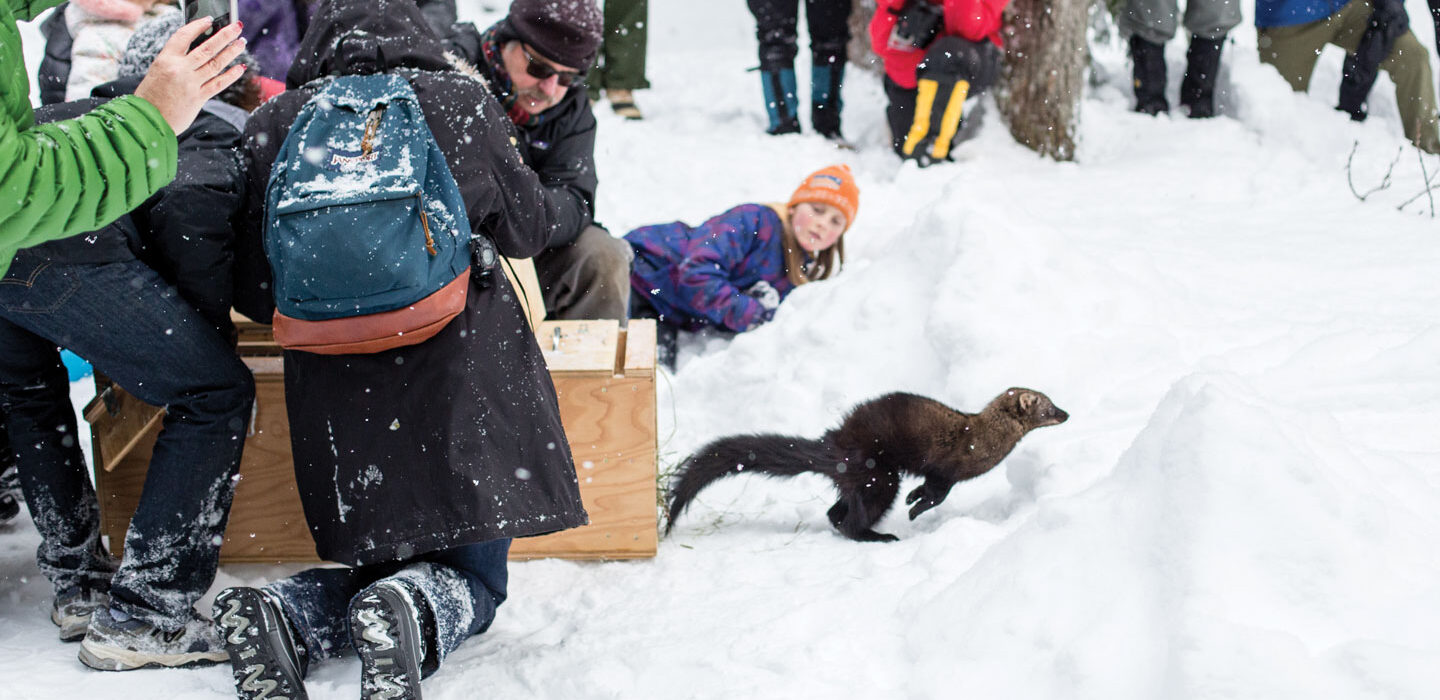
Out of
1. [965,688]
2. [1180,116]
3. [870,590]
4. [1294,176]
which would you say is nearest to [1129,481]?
[965,688]

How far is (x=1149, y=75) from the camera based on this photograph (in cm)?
832

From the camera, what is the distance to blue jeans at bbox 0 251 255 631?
2.23 m

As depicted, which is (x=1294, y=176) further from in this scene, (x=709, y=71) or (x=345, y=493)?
(x=345, y=493)

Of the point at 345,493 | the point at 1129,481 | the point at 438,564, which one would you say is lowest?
the point at 438,564

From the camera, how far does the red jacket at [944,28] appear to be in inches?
283

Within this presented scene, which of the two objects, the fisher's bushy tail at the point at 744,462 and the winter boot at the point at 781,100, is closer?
the fisher's bushy tail at the point at 744,462

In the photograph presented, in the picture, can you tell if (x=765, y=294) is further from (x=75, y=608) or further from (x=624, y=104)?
(x=624, y=104)

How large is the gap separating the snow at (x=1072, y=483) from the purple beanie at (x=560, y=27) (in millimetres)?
1385

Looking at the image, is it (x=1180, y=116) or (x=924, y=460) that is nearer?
(x=924, y=460)

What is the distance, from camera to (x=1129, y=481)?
7.07ft

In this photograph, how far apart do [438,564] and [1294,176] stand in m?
6.37

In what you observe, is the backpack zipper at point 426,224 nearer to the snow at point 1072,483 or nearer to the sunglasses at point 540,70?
the snow at point 1072,483

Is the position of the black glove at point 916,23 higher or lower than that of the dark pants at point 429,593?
higher

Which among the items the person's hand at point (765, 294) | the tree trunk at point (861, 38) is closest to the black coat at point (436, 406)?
the person's hand at point (765, 294)
